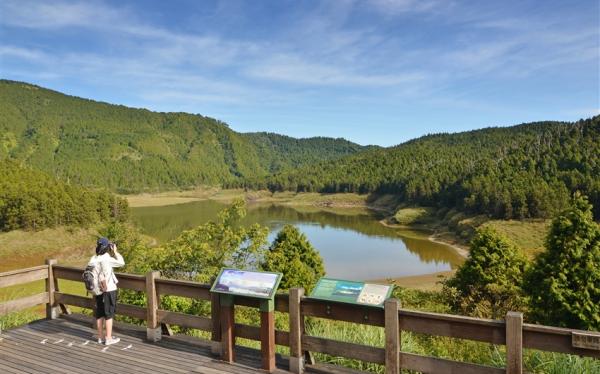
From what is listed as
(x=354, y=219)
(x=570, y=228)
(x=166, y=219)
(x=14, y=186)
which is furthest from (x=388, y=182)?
(x=570, y=228)

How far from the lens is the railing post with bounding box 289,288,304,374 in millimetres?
6973

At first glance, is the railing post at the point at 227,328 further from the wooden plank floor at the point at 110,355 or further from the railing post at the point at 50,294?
the railing post at the point at 50,294

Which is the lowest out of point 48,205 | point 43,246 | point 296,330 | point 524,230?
point 43,246

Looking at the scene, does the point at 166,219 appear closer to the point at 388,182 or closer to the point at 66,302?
the point at 388,182

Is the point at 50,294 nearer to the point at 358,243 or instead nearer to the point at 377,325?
the point at 377,325

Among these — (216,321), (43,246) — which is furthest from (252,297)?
(43,246)

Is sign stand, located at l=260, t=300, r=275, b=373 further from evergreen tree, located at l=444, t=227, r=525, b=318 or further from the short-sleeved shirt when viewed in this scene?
evergreen tree, located at l=444, t=227, r=525, b=318

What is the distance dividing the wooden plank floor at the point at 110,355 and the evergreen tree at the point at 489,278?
23163 mm

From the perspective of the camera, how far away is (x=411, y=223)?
107 m

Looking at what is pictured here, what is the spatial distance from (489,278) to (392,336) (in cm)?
2694

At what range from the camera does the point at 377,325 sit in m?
6.59

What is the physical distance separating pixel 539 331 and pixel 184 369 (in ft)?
16.3

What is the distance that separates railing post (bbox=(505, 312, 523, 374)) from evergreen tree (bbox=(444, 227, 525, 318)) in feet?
77.9

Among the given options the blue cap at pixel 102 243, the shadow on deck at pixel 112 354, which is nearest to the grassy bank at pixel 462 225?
the shadow on deck at pixel 112 354
